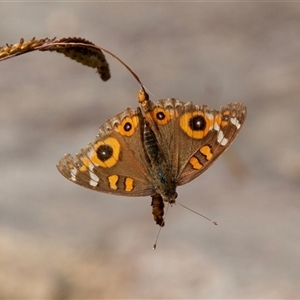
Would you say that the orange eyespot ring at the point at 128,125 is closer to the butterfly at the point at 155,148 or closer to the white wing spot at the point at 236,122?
the butterfly at the point at 155,148

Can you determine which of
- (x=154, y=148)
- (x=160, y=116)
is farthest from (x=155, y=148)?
(x=160, y=116)

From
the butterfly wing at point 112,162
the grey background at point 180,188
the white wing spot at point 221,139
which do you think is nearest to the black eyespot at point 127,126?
the butterfly wing at point 112,162

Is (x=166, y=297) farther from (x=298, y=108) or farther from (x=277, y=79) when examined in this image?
(x=277, y=79)

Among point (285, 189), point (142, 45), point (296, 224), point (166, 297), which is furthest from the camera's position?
point (142, 45)

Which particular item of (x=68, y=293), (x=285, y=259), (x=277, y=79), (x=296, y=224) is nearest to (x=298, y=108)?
(x=277, y=79)

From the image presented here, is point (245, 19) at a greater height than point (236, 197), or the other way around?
point (245, 19)

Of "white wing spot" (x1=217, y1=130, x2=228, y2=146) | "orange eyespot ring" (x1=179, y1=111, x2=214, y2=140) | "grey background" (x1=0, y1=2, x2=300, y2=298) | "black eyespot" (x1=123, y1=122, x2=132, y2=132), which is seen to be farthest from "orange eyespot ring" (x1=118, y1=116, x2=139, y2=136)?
"grey background" (x1=0, y1=2, x2=300, y2=298)
